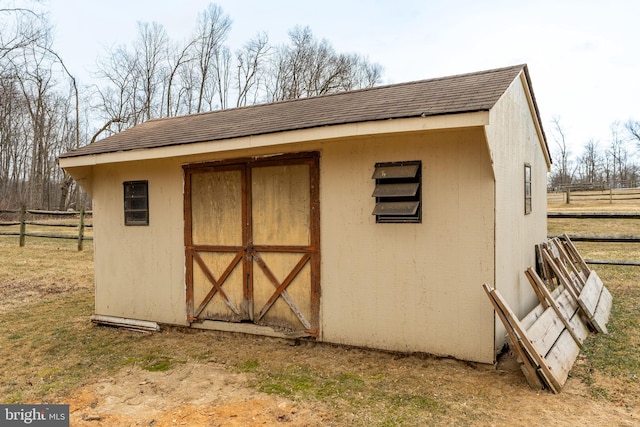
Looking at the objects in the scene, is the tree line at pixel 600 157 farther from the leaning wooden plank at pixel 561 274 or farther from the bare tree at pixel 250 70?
the leaning wooden plank at pixel 561 274

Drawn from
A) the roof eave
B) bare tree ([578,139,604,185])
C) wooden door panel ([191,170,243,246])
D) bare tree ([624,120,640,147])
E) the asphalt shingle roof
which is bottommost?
wooden door panel ([191,170,243,246])

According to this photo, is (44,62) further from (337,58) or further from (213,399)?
(213,399)

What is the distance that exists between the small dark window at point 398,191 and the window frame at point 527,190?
186 cm

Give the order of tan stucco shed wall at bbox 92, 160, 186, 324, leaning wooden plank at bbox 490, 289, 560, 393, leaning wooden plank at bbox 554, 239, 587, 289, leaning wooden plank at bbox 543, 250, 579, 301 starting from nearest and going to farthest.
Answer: leaning wooden plank at bbox 490, 289, 560, 393
leaning wooden plank at bbox 543, 250, 579, 301
tan stucco shed wall at bbox 92, 160, 186, 324
leaning wooden plank at bbox 554, 239, 587, 289

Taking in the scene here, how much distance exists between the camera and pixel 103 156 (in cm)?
558

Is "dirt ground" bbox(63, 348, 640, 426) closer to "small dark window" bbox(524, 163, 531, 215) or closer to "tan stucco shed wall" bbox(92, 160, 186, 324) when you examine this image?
"tan stucco shed wall" bbox(92, 160, 186, 324)

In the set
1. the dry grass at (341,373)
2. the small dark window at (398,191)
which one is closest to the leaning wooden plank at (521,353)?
the dry grass at (341,373)

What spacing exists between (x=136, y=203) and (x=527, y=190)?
5126 millimetres

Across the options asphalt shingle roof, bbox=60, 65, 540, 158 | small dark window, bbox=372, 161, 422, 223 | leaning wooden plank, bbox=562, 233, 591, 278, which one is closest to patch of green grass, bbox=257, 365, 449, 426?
small dark window, bbox=372, 161, 422, 223

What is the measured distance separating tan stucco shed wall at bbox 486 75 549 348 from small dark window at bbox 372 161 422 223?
2.42ft

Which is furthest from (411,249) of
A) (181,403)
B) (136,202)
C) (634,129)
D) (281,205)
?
(634,129)

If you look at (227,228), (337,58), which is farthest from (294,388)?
(337,58)

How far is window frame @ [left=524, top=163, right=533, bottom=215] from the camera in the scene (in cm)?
534

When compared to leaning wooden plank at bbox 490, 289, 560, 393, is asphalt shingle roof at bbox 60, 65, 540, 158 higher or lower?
higher
